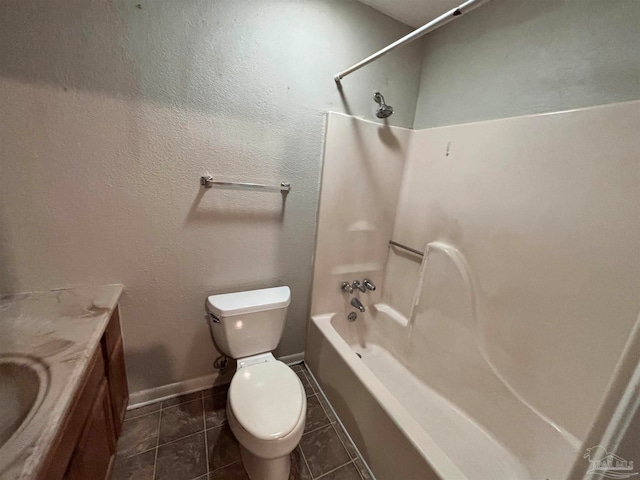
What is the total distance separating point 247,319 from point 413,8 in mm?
1967

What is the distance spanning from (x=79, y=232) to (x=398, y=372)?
2000 mm

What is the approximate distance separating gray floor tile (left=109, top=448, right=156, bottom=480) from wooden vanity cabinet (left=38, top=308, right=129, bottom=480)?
84mm

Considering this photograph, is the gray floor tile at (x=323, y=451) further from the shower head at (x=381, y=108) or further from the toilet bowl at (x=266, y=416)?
the shower head at (x=381, y=108)

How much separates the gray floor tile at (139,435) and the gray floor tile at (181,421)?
4 cm

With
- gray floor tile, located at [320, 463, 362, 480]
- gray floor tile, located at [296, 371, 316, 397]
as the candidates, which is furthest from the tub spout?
gray floor tile, located at [320, 463, 362, 480]

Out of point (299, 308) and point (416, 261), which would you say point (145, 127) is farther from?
point (416, 261)

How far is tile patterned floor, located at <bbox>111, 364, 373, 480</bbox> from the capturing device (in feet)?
3.91

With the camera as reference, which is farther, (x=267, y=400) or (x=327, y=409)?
(x=327, y=409)

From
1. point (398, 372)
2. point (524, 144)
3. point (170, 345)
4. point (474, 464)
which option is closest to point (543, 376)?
point (474, 464)

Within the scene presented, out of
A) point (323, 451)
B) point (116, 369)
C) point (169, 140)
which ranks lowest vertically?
point (323, 451)

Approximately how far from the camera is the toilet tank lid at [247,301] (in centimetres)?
131

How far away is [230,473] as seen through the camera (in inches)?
47.1

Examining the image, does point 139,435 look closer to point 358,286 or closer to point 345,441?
point 345,441

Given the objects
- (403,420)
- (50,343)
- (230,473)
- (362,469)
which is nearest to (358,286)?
(403,420)
